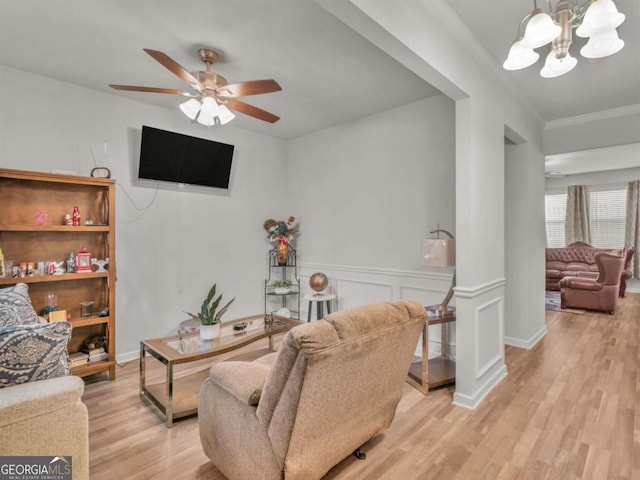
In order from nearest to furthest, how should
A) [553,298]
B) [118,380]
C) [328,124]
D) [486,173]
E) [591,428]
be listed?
[591,428]
[486,173]
[118,380]
[328,124]
[553,298]

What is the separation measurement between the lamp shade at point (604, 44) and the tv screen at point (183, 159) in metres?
3.41

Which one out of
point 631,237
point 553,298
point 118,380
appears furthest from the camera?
point 631,237

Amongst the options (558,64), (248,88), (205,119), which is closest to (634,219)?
(558,64)

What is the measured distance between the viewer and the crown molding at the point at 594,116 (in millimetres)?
3502

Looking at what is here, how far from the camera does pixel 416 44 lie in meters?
1.89

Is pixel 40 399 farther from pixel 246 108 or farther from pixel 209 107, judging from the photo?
pixel 246 108

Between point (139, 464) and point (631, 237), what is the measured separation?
372 inches

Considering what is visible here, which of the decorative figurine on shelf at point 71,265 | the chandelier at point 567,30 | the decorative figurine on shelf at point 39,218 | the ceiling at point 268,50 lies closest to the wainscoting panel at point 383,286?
the ceiling at point 268,50

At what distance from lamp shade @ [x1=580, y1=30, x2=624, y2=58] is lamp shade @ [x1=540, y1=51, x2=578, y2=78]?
0.13 m

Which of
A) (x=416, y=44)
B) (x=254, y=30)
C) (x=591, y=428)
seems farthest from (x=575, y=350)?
(x=254, y=30)

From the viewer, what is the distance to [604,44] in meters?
1.80

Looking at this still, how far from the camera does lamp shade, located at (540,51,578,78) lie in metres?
2.00

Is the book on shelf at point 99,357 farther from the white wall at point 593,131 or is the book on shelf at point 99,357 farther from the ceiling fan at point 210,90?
the white wall at point 593,131

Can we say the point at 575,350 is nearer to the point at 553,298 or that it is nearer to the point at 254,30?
the point at 553,298
